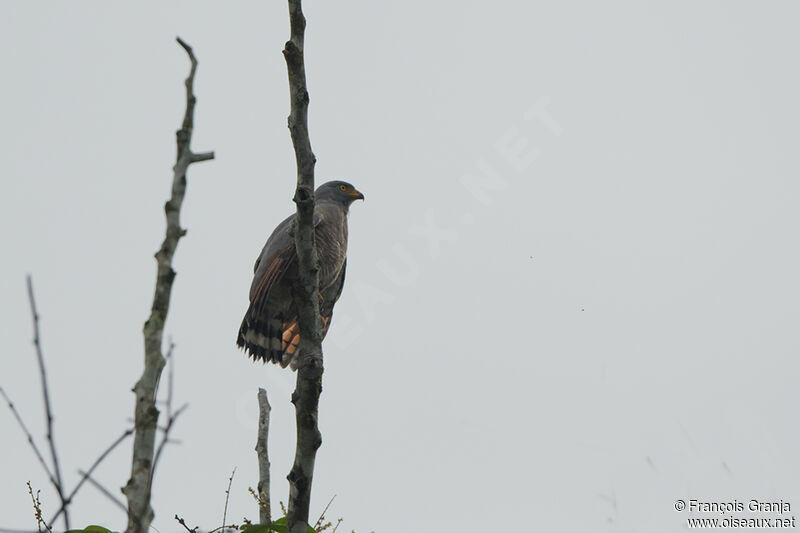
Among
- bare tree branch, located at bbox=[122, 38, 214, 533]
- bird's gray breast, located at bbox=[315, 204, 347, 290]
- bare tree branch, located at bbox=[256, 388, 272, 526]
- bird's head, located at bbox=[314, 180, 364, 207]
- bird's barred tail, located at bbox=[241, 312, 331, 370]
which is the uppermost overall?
bird's head, located at bbox=[314, 180, 364, 207]

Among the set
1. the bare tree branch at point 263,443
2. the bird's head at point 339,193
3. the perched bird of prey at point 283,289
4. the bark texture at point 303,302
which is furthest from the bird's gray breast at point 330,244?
the bark texture at point 303,302

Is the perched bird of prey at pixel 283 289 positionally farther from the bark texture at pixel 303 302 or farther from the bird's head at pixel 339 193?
the bark texture at pixel 303 302

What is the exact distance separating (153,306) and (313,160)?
5.56ft

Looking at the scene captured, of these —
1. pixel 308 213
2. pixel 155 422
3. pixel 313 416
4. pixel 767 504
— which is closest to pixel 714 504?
pixel 767 504

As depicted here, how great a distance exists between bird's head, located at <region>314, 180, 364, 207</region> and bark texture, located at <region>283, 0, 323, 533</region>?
14.6 ft

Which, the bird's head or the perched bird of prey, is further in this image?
the bird's head

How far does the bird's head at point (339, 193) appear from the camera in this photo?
8.64 meters

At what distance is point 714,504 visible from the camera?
521 centimetres

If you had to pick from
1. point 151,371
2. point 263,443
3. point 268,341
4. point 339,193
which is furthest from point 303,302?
point 339,193

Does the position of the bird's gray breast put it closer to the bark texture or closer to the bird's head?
the bird's head

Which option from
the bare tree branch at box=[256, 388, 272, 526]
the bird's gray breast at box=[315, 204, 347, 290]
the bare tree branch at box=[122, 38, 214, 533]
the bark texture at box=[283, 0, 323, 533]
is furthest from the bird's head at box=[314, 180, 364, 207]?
the bare tree branch at box=[122, 38, 214, 533]

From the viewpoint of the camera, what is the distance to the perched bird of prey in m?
7.07

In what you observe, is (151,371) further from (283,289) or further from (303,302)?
(283,289)

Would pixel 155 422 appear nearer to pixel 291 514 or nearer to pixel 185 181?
pixel 185 181
